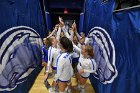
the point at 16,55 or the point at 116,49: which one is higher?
the point at 116,49

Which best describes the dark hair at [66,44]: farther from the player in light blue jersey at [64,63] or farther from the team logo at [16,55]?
the team logo at [16,55]

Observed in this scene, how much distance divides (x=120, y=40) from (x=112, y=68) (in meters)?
0.55

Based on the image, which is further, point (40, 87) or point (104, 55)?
point (40, 87)

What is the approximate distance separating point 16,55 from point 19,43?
0.31 meters

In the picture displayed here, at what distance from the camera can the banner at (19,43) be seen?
368 cm

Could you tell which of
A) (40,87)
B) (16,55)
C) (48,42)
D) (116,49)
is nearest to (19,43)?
(16,55)

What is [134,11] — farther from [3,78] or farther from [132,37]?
[3,78]

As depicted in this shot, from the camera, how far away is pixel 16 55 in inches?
160

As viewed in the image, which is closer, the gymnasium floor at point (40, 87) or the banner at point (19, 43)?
the banner at point (19, 43)

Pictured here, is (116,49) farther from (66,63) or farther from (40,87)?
(40,87)

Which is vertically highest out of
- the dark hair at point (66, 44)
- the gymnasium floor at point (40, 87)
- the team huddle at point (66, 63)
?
the dark hair at point (66, 44)

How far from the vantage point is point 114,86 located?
351 cm

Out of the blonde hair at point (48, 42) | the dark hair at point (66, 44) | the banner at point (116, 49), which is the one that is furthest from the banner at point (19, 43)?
the banner at point (116, 49)

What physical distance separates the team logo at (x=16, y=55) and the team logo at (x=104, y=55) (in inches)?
57.4
